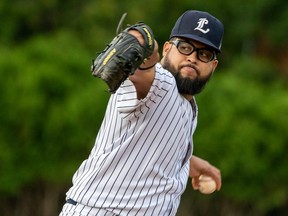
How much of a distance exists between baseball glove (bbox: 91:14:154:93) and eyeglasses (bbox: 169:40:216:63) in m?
0.71

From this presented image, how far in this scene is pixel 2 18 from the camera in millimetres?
22094

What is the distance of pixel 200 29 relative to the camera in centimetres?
441

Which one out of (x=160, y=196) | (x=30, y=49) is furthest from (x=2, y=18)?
(x=160, y=196)

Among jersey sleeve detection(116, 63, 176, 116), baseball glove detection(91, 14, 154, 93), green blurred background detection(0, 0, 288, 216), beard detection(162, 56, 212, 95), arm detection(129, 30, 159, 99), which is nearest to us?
baseball glove detection(91, 14, 154, 93)

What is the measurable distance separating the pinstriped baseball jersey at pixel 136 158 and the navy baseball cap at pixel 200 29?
0.33 m

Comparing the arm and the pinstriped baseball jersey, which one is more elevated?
the arm

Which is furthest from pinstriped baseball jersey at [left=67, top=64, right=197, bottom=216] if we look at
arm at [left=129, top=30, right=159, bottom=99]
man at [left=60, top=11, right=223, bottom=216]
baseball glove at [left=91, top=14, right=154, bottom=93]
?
baseball glove at [left=91, top=14, right=154, bottom=93]

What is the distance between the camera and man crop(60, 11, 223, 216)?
3980mm

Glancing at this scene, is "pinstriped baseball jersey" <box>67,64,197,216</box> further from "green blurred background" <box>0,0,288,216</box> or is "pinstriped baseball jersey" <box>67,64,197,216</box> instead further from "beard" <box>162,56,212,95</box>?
"green blurred background" <box>0,0,288,216</box>

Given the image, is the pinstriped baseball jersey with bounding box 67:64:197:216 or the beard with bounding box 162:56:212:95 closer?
the pinstriped baseball jersey with bounding box 67:64:197:216

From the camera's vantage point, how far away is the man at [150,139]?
3.98 meters

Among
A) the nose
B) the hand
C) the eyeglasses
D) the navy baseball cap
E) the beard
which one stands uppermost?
the navy baseball cap

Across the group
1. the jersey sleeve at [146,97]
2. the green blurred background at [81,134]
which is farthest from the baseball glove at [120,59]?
the green blurred background at [81,134]

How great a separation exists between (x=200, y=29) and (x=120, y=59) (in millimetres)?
968
